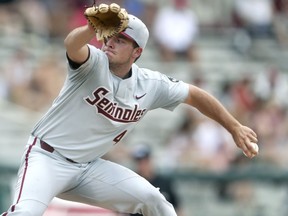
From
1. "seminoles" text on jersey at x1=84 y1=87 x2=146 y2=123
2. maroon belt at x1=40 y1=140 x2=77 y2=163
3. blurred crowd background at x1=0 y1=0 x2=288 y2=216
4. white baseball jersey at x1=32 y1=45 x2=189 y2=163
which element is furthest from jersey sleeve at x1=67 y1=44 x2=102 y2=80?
blurred crowd background at x1=0 y1=0 x2=288 y2=216

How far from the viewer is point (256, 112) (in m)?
16.3

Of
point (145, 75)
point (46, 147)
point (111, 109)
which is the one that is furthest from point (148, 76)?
point (46, 147)

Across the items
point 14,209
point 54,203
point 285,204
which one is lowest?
point 285,204

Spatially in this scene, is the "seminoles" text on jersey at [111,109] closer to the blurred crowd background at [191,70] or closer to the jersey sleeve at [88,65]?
the jersey sleeve at [88,65]

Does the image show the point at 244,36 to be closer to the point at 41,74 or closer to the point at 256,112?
the point at 256,112

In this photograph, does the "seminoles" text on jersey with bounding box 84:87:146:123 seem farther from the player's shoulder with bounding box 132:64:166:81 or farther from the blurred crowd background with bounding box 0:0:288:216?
the blurred crowd background with bounding box 0:0:288:216

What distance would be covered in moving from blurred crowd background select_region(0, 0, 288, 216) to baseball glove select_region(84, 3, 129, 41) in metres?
6.35

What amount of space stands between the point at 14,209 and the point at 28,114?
7733 mm

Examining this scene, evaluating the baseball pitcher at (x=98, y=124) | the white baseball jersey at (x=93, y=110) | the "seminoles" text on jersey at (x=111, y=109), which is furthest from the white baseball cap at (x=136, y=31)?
the "seminoles" text on jersey at (x=111, y=109)

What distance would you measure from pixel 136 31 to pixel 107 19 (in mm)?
726

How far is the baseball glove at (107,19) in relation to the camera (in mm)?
7801

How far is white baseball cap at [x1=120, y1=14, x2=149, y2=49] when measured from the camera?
8.56 m

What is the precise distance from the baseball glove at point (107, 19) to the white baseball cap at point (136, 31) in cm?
55

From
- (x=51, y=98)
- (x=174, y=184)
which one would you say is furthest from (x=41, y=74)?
(x=174, y=184)
